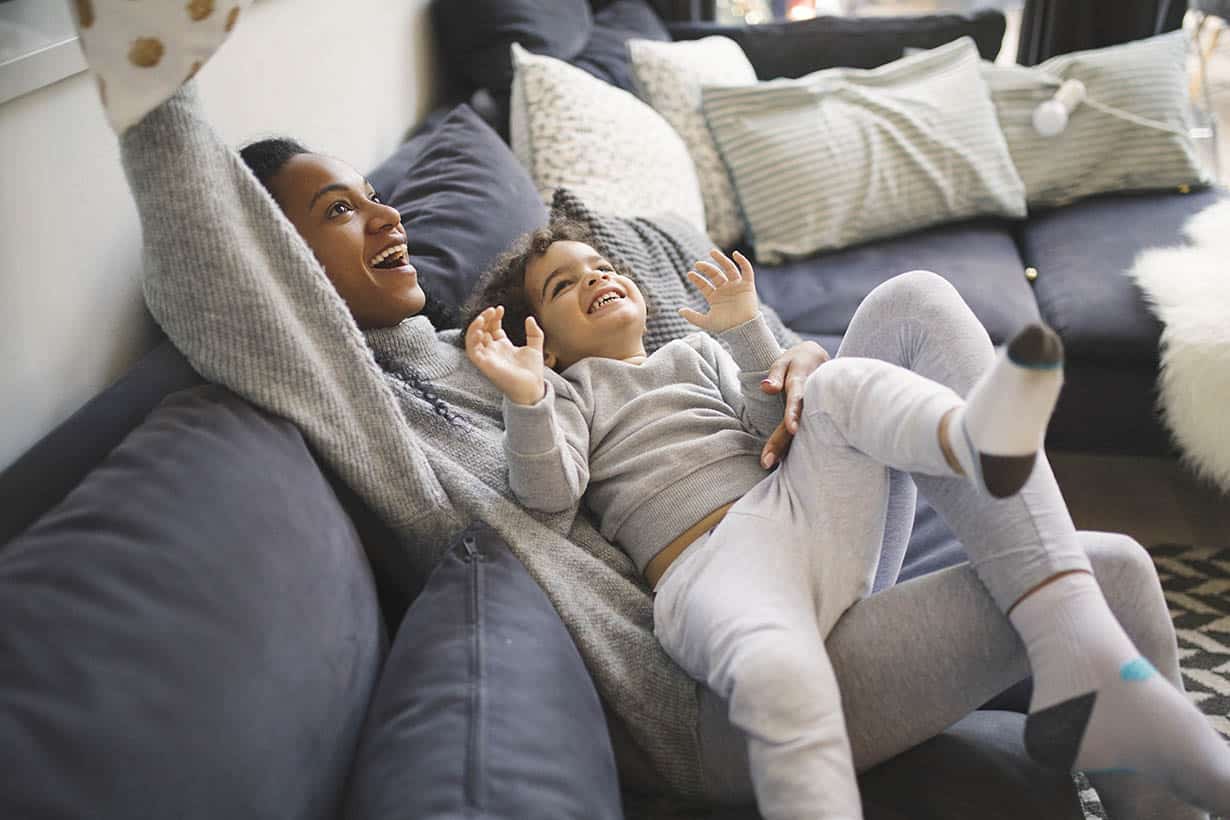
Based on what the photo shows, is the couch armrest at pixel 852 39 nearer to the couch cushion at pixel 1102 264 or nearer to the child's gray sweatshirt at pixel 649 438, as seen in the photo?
the couch cushion at pixel 1102 264

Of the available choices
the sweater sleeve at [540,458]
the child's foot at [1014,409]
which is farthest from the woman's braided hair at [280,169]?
the child's foot at [1014,409]

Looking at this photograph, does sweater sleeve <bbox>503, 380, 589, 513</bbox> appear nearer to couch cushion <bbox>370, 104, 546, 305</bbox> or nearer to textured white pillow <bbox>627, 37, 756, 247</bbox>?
couch cushion <bbox>370, 104, 546, 305</bbox>

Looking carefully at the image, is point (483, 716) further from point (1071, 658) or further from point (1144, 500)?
point (1144, 500)

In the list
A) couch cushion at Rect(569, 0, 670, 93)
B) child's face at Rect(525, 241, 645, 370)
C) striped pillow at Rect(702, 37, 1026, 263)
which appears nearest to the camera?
child's face at Rect(525, 241, 645, 370)

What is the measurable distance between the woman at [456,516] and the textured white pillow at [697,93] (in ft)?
4.25

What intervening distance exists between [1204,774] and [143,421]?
1.07m

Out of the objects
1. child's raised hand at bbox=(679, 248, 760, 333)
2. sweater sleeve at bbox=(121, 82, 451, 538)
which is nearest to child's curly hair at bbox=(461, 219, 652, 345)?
child's raised hand at bbox=(679, 248, 760, 333)

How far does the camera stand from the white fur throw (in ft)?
5.94

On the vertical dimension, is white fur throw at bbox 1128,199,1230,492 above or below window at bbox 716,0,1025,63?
below

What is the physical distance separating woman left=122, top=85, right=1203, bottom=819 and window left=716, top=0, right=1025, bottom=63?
223 centimetres

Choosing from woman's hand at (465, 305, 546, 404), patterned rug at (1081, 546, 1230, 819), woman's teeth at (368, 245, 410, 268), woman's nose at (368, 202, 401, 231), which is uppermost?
woman's nose at (368, 202, 401, 231)

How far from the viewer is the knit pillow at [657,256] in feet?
5.42

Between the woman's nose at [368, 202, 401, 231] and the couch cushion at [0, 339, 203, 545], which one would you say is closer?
the couch cushion at [0, 339, 203, 545]

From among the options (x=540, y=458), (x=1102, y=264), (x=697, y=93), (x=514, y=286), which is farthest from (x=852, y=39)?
(x=540, y=458)
